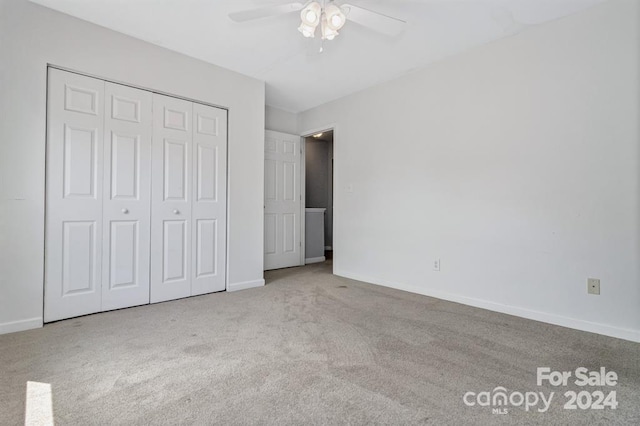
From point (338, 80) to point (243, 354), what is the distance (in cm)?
308

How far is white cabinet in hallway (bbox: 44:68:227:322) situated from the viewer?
2447mm

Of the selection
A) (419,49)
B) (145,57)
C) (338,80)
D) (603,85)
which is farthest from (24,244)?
(603,85)

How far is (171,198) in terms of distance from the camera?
303 centimetres

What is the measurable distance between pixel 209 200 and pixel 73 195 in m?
1.14

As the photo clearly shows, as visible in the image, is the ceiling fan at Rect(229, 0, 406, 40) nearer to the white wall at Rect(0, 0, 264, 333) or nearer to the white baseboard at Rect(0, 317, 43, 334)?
the white wall at Rect(0, 0, 264, 333)

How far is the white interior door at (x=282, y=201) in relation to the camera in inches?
180

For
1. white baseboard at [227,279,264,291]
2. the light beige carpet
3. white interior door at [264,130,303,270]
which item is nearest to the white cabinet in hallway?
white baseboard at [227,279,264,291]

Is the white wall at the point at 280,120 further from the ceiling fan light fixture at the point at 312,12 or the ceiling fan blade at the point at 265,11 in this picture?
the ceiling fan light fixture at the point at 312,12

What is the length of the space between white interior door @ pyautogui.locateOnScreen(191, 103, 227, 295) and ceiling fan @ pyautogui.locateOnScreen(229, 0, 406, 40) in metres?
1.45

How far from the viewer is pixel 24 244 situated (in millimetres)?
2262

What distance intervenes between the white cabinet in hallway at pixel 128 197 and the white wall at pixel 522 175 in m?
1.95

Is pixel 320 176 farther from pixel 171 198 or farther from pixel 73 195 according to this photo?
pixel 73 195

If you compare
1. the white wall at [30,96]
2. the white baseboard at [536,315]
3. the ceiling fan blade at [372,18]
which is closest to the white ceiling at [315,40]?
the white wall at [30,96]

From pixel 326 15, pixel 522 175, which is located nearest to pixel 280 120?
pixel 326 15
